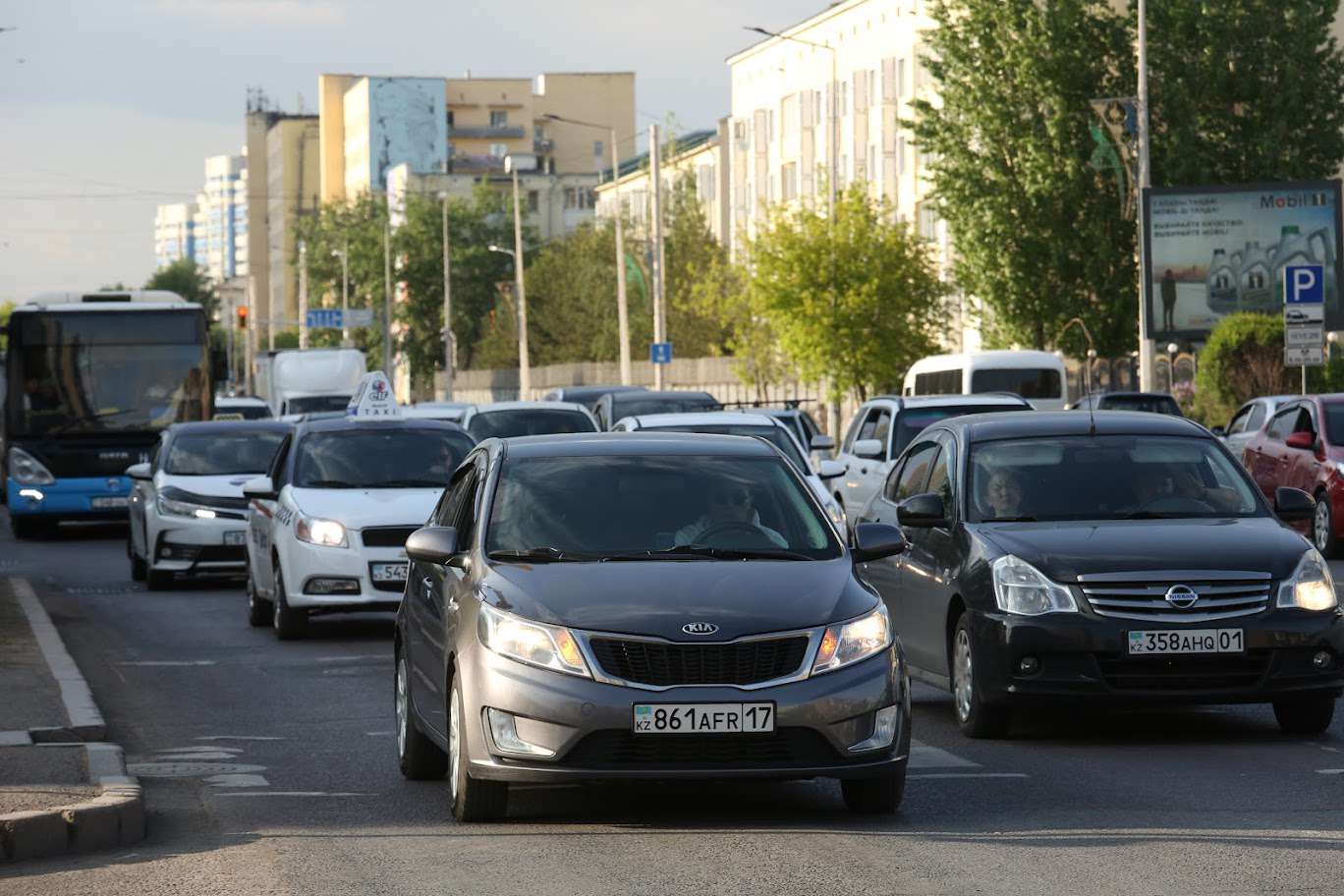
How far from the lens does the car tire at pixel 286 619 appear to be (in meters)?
18.8

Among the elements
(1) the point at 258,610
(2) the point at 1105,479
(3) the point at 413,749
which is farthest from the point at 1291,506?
(1) the point at 258,610

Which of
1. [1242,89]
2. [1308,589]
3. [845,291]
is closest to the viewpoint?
[1308,589]

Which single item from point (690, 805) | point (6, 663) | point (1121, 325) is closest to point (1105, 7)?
point (1121, 325)

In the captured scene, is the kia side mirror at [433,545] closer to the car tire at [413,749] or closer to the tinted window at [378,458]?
the car tire at [413,749]

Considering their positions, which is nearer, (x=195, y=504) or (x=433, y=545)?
(x=433, y=545)

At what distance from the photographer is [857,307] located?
6481 cm

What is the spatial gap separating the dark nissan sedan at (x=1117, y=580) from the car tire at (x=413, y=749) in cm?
265

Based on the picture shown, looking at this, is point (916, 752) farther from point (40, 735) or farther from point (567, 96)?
point (567, 96)

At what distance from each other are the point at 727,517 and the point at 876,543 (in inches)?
23.5

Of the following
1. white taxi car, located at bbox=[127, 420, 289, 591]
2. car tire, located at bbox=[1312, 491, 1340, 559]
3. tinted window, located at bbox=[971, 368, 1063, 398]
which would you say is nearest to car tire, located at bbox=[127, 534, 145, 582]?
white taxi car, located at bbox=[127, 420, 289, 591]

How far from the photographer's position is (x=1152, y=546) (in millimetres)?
11688

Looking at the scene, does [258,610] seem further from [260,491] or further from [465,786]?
[465,786]

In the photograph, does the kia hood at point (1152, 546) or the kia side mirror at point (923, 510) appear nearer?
the kia hood at point (1152, 546)

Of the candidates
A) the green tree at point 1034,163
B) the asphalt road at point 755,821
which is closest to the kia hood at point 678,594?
the asphalt road at point 755,821
